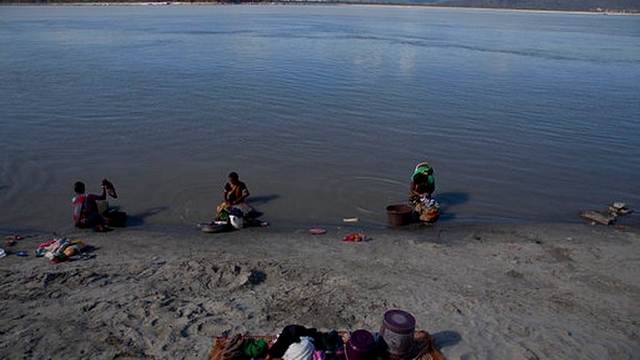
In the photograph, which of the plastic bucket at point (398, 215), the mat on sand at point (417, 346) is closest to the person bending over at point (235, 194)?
the plastic bucket at point (398, 215)

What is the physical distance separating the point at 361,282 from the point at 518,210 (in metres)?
6.40

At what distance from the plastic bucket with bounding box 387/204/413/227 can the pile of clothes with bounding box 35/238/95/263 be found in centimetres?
648

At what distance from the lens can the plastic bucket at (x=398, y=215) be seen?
11.8 metres

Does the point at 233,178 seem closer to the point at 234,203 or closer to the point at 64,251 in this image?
the point at 234,203

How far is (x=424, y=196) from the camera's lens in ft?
40.4

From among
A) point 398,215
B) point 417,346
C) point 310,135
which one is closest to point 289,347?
point 417,346

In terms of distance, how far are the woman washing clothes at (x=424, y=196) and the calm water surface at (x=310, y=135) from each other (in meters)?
0.91

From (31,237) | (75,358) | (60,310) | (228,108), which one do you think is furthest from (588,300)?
(228,108)

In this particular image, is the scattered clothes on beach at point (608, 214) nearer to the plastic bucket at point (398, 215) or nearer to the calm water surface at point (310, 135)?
the calm water surface at point (310, 135)

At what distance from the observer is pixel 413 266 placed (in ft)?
31.7

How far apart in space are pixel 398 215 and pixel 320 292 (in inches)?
153

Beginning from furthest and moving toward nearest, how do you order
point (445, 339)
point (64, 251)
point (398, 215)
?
point (398, 215) → point (64, 251) → point (445, 339)

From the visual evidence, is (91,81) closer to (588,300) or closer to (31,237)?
(31,237)

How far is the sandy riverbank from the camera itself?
7.12 metres
